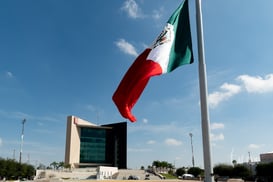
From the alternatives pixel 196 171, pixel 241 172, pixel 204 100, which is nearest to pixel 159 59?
pixel 204 100

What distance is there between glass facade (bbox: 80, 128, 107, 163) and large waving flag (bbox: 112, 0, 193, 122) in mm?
105642

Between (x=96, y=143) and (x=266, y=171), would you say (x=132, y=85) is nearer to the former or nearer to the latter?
(x=266, y=171)

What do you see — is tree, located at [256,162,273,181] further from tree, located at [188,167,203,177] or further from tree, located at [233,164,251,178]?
tree, located at [188,167,203,177]

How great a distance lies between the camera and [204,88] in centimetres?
799

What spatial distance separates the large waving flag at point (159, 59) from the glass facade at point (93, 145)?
10564cm

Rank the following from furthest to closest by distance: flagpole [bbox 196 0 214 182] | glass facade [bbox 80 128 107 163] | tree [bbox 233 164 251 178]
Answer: glass facade [bbox 80 128 107 163]
tree [bbox 233 164 251 178]
flagpole [bbox 196 0 214 182]

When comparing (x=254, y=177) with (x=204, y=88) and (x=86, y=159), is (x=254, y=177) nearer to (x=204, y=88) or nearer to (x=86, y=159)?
(x=86, y=159)

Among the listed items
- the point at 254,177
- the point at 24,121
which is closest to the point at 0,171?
the point at 24,121

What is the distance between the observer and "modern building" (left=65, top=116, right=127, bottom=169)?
10556 cm

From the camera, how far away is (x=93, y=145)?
114875 millimetres

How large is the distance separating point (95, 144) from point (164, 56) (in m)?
110

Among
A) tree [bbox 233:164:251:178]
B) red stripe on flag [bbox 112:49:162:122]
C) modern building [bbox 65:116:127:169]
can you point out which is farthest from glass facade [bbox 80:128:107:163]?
red stripe on flag [bbox 112:49:162:122]

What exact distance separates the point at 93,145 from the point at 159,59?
359ft

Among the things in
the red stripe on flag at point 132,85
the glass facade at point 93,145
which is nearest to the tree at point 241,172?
the glass facade at point 93,145
